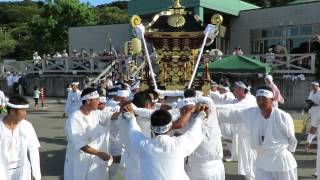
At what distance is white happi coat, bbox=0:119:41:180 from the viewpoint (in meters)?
4.94

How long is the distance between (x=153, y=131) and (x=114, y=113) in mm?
1756

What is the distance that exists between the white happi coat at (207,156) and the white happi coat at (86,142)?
1064 mm

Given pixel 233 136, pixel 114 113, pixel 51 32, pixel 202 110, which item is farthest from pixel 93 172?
pixel 51 32

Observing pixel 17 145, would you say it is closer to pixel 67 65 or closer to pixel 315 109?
pixel 315 109

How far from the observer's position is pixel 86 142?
5523 millimetres

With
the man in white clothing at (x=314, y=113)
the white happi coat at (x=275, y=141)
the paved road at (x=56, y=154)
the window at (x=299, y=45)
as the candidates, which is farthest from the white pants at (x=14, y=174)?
the window at (x=299, y=45)

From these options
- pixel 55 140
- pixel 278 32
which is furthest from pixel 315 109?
pixel 278 32

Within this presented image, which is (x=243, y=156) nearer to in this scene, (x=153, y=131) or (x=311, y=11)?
(x=153, y=131)

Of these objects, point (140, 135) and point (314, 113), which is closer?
point (140, 135)

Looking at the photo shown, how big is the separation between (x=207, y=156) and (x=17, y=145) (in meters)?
2.13

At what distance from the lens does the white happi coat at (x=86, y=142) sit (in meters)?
5.48

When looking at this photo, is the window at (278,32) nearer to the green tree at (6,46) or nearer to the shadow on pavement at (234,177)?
the shadow on pavement at (234,177)

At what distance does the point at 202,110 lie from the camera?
5.11 m

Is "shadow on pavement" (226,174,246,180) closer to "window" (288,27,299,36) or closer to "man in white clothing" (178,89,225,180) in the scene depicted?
"man in white clothing" (178,89,225,180)
